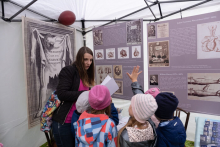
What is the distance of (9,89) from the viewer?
185 centimetres

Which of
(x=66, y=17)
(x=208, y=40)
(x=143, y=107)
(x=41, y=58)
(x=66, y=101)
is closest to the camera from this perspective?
(x=143, y=107)

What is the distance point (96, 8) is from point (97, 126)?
206 centimetres

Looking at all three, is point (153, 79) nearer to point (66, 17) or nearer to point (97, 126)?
point (97, 126)

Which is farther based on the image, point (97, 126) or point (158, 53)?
point (158, 53)

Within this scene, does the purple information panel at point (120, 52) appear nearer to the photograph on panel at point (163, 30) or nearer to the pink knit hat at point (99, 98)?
the photograph on panel at point (163, 30)

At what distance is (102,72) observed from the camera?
238 centimetres

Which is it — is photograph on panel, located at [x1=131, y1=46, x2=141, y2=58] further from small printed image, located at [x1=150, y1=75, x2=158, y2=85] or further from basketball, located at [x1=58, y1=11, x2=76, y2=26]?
basketball, located at [x1=58, y1=11, x2=76, y2=26]

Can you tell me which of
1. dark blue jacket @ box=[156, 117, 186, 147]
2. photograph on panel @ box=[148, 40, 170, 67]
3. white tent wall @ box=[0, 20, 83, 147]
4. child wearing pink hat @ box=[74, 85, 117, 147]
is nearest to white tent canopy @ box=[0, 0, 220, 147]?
white tent wall @ box=[0, 20, 83, 147]

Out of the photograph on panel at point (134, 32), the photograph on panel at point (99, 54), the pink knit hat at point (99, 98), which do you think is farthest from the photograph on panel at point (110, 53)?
the pink knit hat at point (99, 98)

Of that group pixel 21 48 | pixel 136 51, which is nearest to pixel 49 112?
pixel 21 48

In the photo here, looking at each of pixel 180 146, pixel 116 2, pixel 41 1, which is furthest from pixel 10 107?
pixel 116 2

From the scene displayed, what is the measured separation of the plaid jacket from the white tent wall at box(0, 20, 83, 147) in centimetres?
126

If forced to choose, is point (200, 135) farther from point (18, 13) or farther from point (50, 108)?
point (18, 13)

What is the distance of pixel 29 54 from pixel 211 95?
7.73ft
